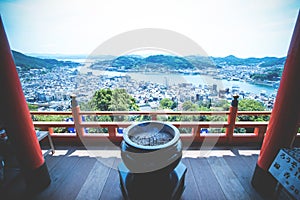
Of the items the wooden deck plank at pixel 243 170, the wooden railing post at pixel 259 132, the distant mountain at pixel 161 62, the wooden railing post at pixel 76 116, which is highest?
the distant mountain at pixel 161 62

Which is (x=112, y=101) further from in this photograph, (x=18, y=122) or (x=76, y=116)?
(x=18, y=122)

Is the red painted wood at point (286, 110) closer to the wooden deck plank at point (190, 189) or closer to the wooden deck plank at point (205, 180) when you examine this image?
the wooden deck plank at point (205, 180)

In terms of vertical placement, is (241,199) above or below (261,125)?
below

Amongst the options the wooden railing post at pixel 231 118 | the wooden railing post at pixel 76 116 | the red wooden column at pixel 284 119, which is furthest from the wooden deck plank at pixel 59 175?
the wooden railing post at pixel 231 118

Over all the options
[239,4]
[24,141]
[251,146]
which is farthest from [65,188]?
[239,4]

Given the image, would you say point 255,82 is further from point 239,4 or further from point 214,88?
point 239,4

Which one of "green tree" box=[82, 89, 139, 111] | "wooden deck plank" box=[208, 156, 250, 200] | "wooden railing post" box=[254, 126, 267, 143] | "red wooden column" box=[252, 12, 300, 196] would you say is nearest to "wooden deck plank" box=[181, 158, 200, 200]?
"wooden deck plank" box=[208, 156, 250, 200]
